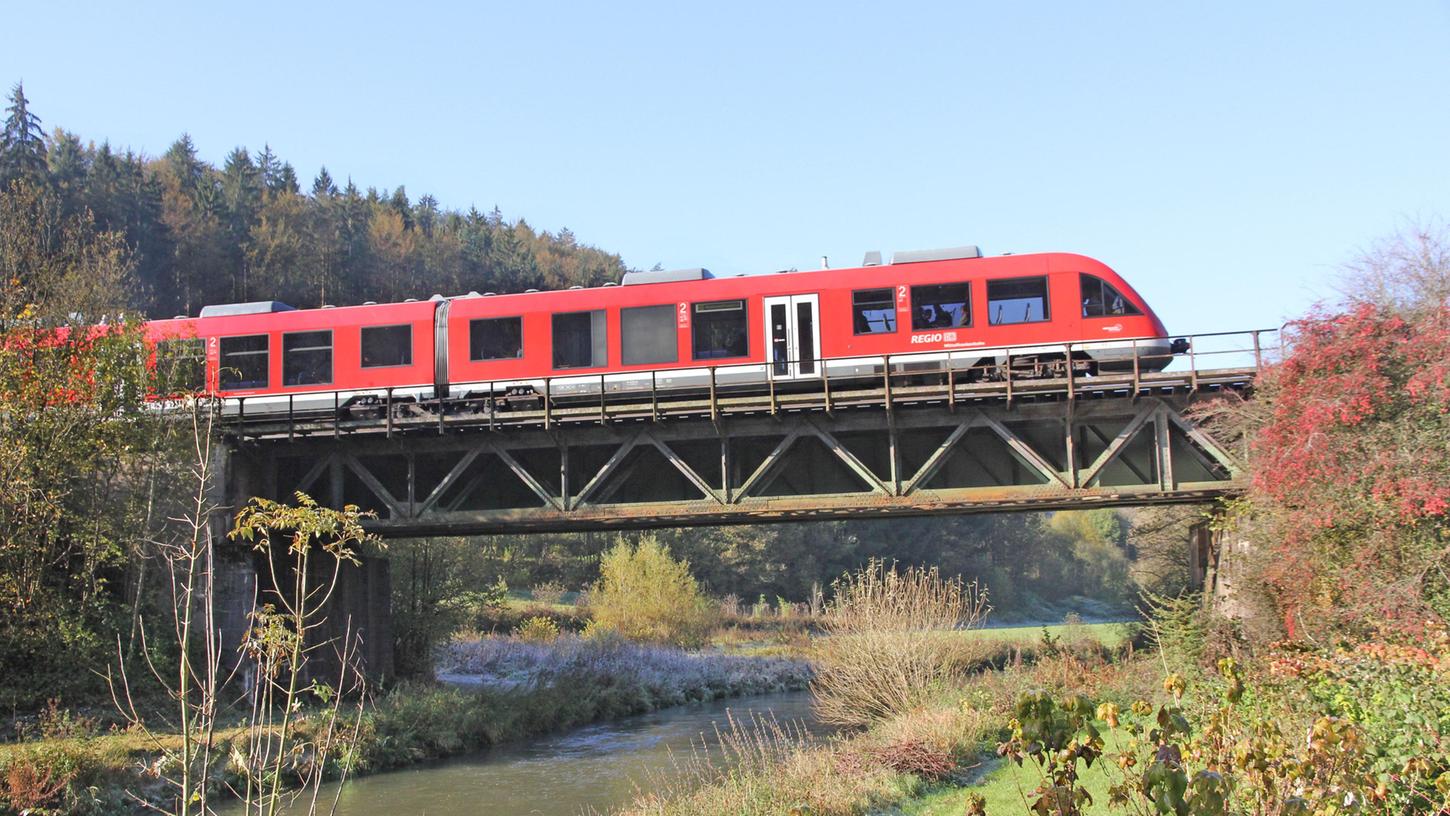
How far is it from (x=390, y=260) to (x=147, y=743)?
76.7 metres

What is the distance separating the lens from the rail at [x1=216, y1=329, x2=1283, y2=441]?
68.3 feet

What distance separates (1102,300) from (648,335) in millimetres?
9519

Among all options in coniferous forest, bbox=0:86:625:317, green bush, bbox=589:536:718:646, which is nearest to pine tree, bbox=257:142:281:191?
coniferous forest, bbox=0:86:625:317

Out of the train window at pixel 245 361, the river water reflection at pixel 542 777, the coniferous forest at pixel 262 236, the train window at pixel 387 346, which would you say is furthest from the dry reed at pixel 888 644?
the coniferous forest at pixel 262 236

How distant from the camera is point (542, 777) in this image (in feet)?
70.7

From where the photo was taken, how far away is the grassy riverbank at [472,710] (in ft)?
56.1

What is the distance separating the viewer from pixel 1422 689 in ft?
33.3

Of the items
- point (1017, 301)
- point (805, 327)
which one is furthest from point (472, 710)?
point (1017, 301)

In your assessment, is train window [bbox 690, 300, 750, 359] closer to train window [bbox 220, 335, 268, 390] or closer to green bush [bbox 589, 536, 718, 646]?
train window [bbox 220, 335, 268, 390]

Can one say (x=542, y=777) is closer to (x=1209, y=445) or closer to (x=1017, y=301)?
(x=1017, y=301)

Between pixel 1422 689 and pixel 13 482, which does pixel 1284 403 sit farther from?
pixel 13 482

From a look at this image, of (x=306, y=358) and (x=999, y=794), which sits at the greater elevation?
(x=306, y=358)

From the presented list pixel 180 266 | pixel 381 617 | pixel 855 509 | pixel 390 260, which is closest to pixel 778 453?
pixel 855 509

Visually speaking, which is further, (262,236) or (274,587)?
(262,236)
